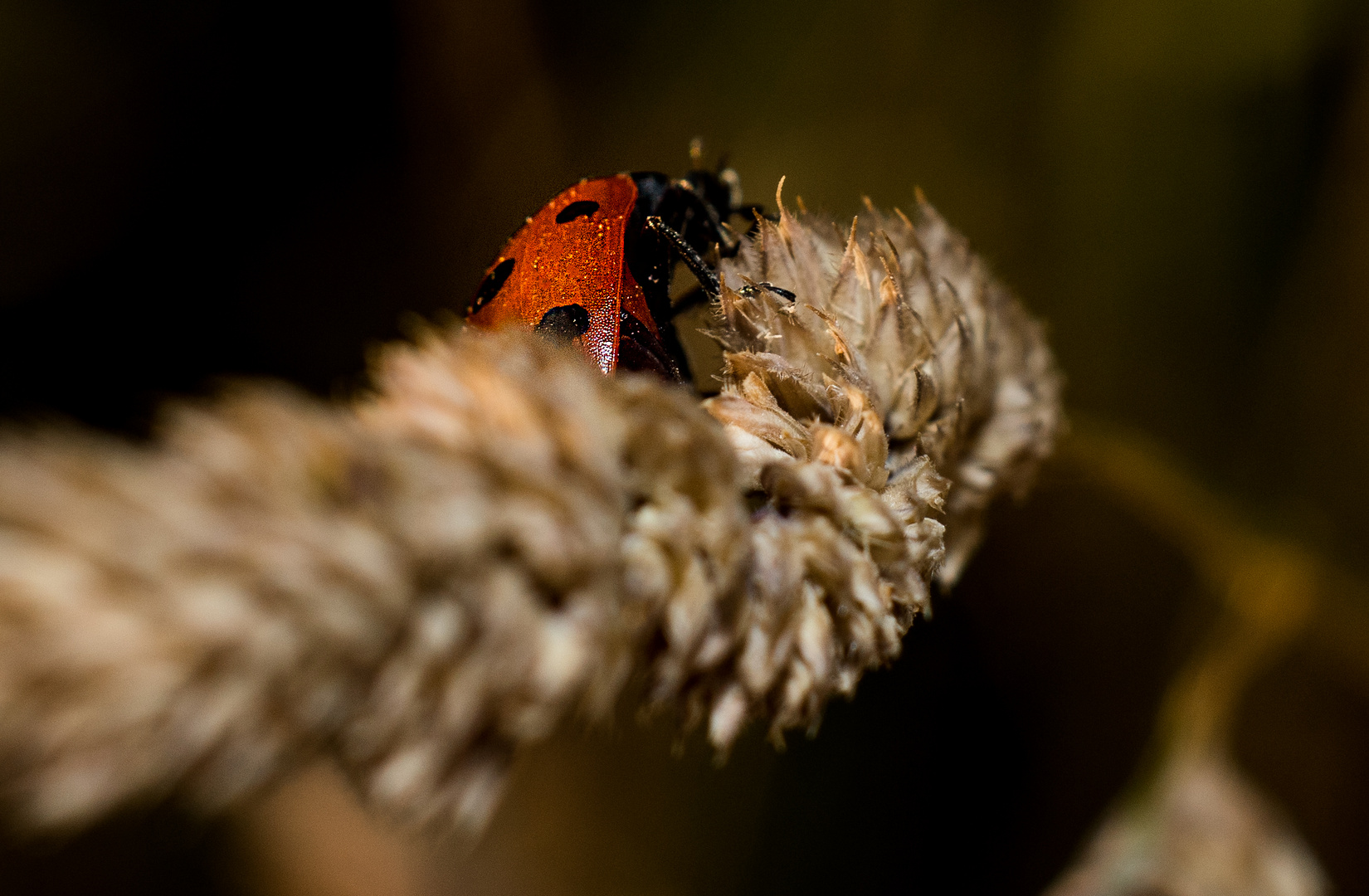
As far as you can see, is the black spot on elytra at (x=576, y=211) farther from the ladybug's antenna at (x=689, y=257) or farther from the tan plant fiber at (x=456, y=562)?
the tan plant fiber at (x=456, y=562)

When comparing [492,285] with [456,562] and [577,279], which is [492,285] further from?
[456,562]

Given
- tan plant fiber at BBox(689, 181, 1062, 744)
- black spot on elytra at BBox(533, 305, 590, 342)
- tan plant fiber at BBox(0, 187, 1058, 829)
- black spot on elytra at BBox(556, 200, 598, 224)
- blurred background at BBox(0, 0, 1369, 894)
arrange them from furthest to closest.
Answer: blurred background at BBox(0, 0, 1369, 894) < black spot on elytra at BBox(556, 200, 598, 224) < black spot on elytra at BBox(533, 305, 590, 342) < tan plant fiber at BBox(689, 181, 1062, 744) < tan plant fiber at BBox(0, 187, 1058, 829)

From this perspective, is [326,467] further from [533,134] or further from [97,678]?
[533,134]

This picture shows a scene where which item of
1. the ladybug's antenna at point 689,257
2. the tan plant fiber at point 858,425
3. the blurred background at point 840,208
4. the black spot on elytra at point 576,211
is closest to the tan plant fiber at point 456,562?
the tan plant fiber at point 858,425

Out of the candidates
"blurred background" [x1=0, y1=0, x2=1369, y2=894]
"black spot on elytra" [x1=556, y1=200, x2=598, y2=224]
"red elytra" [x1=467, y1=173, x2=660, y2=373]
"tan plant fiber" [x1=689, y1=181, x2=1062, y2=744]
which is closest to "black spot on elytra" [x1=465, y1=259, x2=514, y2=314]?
"red elytra" [x1=467, y1=173, x2=660, y2=373]

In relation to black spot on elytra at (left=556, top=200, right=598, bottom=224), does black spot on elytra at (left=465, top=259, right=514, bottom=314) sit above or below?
below

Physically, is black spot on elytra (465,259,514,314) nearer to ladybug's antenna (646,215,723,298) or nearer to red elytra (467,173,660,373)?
red elytra (467,173,660,373)
